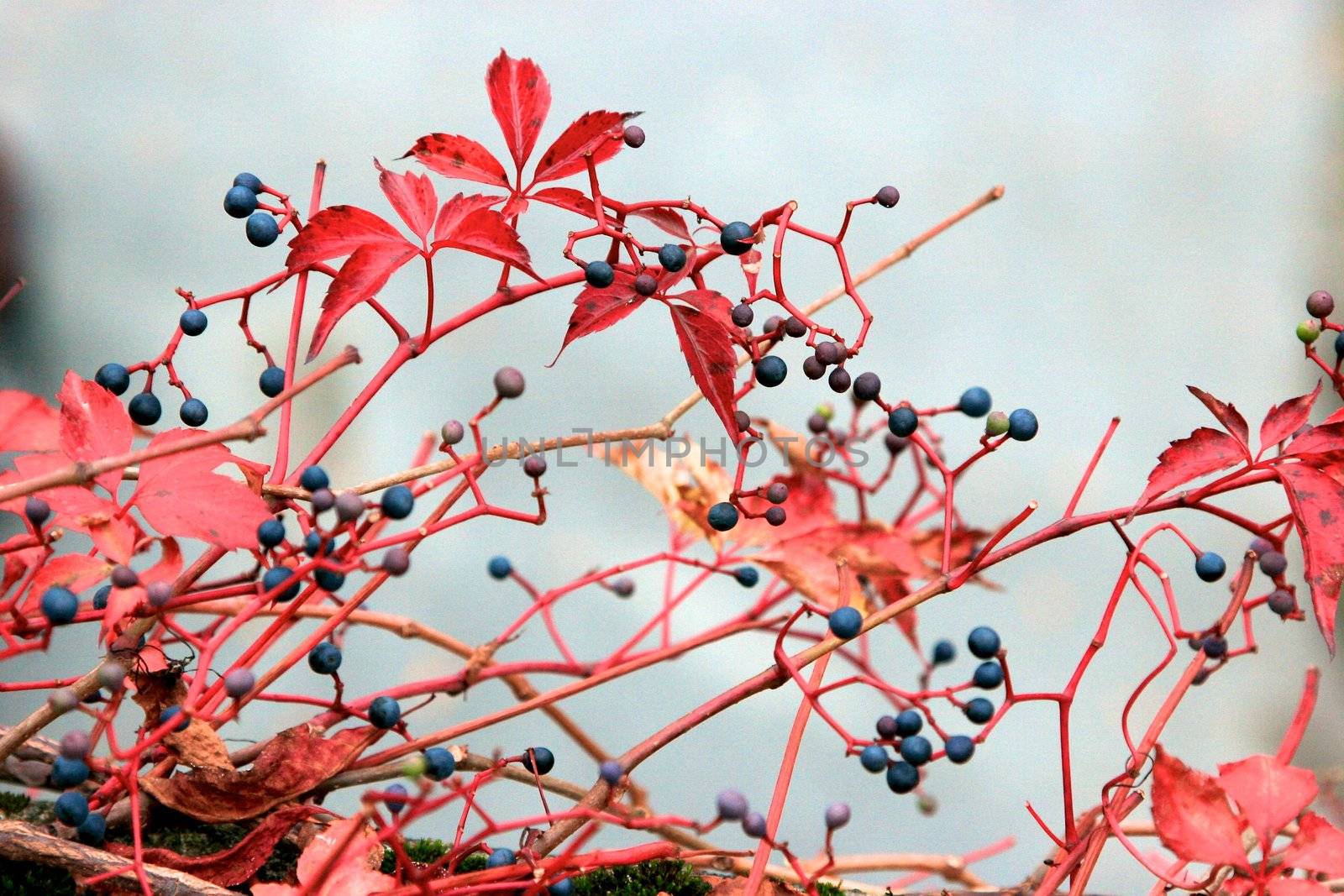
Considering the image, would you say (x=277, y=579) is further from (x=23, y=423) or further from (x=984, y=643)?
(x=984, y=643)

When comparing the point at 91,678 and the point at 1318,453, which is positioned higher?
the point at 1318,453

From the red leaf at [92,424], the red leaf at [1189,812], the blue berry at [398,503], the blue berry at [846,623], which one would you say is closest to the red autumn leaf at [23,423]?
the red leaf at [92,424]

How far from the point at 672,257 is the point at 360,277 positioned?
9 cm

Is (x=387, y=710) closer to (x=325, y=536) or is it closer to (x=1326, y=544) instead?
(x=325, y=536)

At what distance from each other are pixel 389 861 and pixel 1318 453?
0.35 metres

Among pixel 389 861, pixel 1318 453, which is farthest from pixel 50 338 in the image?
pixel 1318 453

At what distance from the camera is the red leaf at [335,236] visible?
0.37 meters

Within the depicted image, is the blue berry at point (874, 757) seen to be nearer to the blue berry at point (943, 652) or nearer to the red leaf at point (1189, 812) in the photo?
the red leaf at point (1189, 812)

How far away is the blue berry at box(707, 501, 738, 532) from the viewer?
0.39 meters

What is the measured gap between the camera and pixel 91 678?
0.34 metres

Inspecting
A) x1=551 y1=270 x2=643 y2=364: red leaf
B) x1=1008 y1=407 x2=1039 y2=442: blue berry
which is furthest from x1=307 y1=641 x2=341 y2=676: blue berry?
x1=1008 y1=407 x2=1039 y2=442: blue berry

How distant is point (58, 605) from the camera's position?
0.32m

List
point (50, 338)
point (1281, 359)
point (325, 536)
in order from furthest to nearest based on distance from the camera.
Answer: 1. point (1281, 359)
2. point (50, 338)
3. point (325, 536)

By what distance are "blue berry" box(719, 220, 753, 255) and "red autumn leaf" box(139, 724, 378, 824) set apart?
19cm
